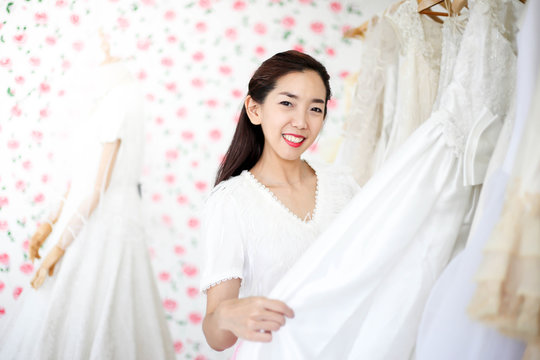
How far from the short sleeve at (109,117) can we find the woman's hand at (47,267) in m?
0.46

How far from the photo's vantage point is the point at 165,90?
194 centimetres

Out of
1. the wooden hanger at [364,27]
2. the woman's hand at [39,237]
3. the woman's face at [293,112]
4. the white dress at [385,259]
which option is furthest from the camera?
the woman's hand at [39,237]

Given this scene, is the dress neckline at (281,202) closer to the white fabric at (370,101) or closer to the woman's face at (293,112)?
the woman's face at (293,112)

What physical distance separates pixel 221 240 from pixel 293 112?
361 mm

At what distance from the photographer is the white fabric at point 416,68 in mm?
1317

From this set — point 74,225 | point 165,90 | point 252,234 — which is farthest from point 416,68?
point 74,225

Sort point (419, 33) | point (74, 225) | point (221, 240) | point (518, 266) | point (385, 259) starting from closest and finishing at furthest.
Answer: point (518, 266) < point (385, 259) < point (221, 240) < point (419, 33) < point (74, 225)

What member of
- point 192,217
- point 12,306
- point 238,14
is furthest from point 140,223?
point 238,14

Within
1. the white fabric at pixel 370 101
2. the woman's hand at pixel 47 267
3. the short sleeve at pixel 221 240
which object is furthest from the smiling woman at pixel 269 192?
the woman's hand at pixel 47 267

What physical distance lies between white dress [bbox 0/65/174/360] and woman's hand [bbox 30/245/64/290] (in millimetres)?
22

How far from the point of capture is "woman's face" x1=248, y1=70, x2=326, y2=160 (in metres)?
1.05

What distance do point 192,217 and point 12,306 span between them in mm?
786

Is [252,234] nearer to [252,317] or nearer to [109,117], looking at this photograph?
[252,317]

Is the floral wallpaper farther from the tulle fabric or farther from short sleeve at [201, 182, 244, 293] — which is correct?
the tulle fabric
